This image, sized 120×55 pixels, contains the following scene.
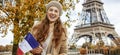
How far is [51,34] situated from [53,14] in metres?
0.24

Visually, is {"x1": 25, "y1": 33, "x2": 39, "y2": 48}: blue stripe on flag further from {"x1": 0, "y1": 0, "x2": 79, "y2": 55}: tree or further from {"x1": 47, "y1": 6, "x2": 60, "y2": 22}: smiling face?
{"x1": 0, "y1": 0, "x2": 79, "y2": 55}: tree

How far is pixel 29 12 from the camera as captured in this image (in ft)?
34.1

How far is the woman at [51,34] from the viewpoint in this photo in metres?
3.00

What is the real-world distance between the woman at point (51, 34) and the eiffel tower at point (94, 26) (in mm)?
42528

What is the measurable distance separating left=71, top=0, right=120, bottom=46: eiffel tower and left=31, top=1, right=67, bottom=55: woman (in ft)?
140

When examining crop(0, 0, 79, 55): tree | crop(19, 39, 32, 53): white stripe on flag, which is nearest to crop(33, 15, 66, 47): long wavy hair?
crop(19, 39, 32, 53): white stripe on flag

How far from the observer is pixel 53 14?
306 cm

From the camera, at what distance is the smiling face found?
304cm

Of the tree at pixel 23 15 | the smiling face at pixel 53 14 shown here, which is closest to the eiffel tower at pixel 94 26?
the tree at pixel 23 15

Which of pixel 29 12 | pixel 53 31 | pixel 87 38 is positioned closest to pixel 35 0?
pixel 29 12

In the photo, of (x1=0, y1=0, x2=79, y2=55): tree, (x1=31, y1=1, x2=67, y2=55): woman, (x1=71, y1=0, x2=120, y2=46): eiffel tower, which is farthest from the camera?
(x1=71, y1=0, x2=120, y2=46): eiffel tower

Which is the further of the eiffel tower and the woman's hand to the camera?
the eiffel tower

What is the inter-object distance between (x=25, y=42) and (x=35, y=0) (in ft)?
24.5

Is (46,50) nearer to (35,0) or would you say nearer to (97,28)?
(35,0)
